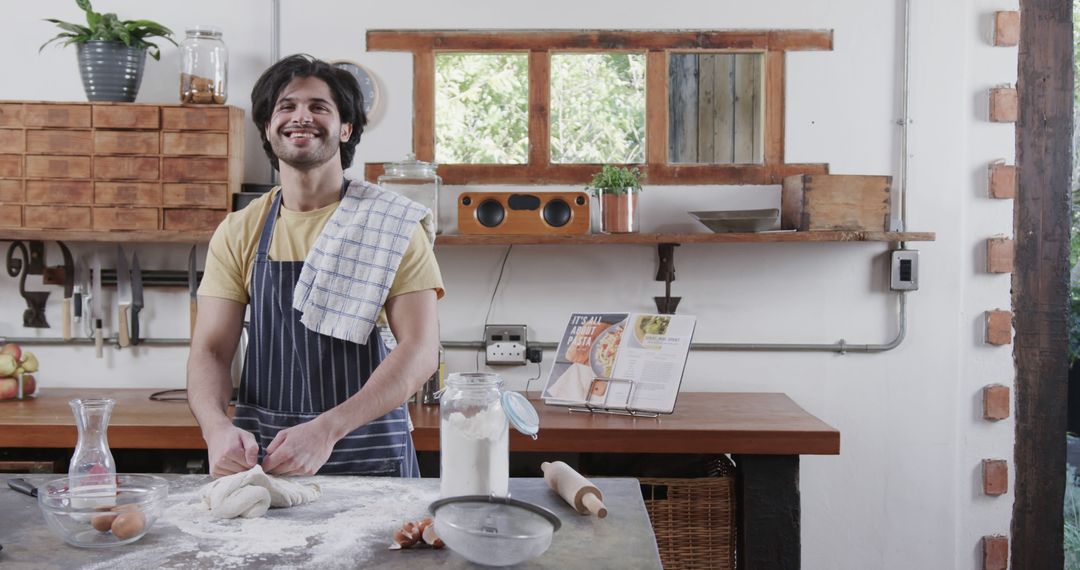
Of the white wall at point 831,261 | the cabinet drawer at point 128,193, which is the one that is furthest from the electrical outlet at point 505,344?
the cabinet drawer at point 128,193

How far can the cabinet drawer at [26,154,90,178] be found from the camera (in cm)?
331

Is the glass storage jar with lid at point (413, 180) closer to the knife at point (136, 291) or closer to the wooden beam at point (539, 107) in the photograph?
the wooden beam at point (539, 107)

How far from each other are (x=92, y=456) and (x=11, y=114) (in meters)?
2.13

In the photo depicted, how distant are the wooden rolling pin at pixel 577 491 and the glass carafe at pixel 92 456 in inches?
27.4

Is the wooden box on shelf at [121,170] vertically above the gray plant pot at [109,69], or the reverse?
the gray plant pot at [109,69]

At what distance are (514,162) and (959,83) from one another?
4.93 ft

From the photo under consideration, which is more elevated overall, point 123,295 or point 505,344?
point 123,295

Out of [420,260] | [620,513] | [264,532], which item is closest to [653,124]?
[420,260]

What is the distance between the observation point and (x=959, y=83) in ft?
11.2

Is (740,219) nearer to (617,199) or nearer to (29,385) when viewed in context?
(617,199)

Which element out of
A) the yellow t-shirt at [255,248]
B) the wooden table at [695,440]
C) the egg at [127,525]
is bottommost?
the wooden table at [695,440]

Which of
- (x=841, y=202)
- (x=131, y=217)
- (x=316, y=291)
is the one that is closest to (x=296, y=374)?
(x=316, y=291)

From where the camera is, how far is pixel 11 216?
331cm

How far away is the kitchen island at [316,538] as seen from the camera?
141 centimetres
